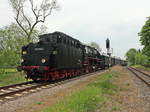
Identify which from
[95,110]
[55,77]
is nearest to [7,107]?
[95,110]

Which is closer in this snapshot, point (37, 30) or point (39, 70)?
point (39, 70)

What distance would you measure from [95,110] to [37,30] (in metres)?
41.4

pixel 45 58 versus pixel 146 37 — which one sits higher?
pixel 146 37

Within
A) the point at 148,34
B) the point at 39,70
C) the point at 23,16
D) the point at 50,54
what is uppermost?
the point at 23,16

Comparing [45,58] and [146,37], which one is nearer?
[45,58]

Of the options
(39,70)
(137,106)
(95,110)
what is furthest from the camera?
(39,70)

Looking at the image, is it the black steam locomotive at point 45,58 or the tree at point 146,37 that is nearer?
the black steam locomotive at point 45,58

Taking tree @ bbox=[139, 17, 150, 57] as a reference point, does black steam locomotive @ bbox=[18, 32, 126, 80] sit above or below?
below

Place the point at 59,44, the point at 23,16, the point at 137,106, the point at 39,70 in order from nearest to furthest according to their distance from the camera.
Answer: the point at 137,106
the point at 39,70
the point at 59,44
the point at 23,16

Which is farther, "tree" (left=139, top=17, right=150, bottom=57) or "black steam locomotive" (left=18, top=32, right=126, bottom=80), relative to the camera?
"tree" (left=139, top=17, right=150, bottom=57)

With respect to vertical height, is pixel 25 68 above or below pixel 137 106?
above

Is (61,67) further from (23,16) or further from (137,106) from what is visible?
(23,16)

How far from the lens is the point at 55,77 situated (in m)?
16.7

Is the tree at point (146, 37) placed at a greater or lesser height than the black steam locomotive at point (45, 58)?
greater
